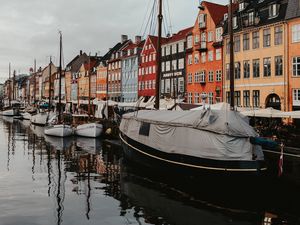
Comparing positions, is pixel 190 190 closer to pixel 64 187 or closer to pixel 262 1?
pixel 64 187

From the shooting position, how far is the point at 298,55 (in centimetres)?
3700

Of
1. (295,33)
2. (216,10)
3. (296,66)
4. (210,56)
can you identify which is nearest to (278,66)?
(296,66)

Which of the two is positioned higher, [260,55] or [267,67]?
[260,55]

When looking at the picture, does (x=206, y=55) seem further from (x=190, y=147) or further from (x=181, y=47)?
(x=190, y=147)

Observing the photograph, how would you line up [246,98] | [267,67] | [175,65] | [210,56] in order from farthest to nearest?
[175,65], [210,56], [246,98], [267,67]

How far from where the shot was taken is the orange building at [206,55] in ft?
161

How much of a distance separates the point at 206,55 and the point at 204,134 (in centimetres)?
3539

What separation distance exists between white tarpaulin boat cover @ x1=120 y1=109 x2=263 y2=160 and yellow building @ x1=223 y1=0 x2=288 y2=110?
68.7 feet

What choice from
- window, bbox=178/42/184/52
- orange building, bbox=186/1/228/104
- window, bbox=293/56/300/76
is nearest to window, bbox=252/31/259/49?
window, bbox=293/56/300/76

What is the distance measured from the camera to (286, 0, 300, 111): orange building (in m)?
36.9

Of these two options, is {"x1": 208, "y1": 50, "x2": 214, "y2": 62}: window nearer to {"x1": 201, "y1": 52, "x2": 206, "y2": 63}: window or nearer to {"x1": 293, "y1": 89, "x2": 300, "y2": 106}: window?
{"x1": 201, "y1": 52, "x2": 206, "y2": 63}: window

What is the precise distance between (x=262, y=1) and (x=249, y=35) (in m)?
4.39

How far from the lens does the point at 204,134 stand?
1780 centimetres

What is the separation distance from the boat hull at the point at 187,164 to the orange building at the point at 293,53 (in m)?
20.0
